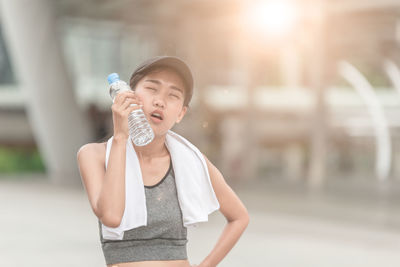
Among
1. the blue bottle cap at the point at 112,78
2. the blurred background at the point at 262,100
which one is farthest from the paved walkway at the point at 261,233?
the blue bottle cap at the point at 112,78

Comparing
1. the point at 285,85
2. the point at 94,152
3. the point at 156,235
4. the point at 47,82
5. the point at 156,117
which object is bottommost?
the point at 156,235

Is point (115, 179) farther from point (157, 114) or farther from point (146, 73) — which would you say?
point (146, 73)

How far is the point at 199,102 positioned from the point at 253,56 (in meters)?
2.34

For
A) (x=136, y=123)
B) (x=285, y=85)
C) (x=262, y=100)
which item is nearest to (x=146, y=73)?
(x=136, y=123)

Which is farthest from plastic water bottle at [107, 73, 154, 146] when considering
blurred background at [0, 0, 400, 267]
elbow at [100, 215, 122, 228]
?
blurred background at [0, 0, 400, 267]

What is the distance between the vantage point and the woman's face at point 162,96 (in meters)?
2.18

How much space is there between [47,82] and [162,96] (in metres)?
17.2

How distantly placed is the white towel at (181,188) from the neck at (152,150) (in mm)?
41

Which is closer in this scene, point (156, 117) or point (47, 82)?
point (156, 117)

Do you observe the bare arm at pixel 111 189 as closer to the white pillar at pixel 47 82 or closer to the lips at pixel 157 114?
the lips at pixel 157 114

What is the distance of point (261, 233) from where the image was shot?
10.3 meters

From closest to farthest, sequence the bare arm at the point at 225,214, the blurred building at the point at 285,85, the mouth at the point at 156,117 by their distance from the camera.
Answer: the mouth at the point at 156,117, the bare arm at the point at 225,214, the blurred building at the point at 285,85

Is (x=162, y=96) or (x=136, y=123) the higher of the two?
(x=162, y=96)

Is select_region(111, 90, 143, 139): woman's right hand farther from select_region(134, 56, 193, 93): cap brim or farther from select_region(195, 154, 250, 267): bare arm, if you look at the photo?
select_region(195, 154, 250, 267): bare arm
